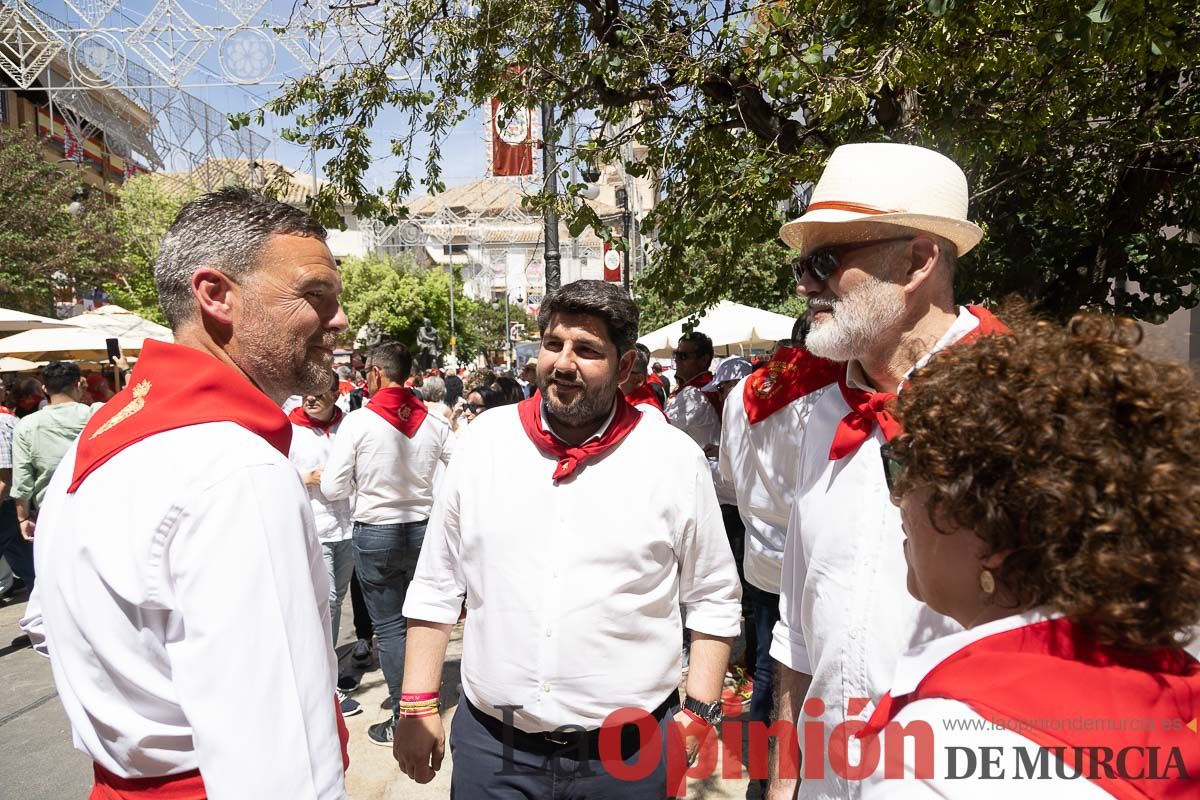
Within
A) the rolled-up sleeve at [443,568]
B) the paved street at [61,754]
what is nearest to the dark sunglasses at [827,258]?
the rolled-up sleeve at [443,568]

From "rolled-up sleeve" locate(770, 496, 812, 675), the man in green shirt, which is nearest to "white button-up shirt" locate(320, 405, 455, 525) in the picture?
the man in green shirt

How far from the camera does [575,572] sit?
2346 millimetres

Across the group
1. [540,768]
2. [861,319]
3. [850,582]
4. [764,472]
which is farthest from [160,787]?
[764,472]

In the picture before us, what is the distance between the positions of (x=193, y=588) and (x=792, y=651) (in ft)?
4.99

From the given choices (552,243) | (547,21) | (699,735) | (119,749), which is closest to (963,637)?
(119,749)

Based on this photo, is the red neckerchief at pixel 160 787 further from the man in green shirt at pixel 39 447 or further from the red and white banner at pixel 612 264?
the man in green shirt at pixel 39 447

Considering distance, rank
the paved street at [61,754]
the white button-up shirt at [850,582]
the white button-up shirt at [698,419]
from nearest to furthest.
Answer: the white button-up shirt at [850,582] → the paved street at [61,754] → the white button-up shirt at [698,419]

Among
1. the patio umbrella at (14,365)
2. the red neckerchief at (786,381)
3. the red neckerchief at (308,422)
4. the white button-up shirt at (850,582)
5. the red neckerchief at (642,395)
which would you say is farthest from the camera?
the patio umbrella at (14,365)

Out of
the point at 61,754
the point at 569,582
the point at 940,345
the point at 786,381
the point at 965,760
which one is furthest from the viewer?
the point at 61,754

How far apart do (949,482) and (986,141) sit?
324 centimetres

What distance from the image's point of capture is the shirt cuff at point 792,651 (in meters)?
2.17

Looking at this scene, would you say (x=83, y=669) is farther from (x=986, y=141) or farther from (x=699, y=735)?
(x=986, y=141)

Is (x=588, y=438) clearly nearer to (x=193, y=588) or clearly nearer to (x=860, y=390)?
(x=860, y=390)

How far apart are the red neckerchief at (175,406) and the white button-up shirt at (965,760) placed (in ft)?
3.80
